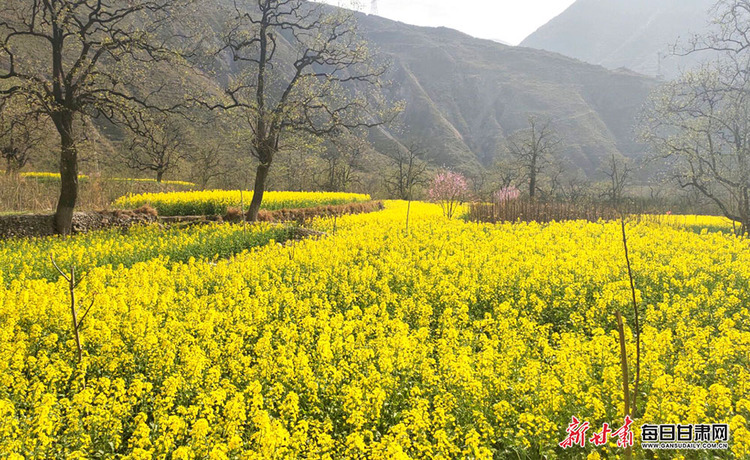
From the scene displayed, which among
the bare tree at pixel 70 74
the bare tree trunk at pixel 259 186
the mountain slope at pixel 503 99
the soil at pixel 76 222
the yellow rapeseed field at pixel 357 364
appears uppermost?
the mountain slope at pixel 503 99

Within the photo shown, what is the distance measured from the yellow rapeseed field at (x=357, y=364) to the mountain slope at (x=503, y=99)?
90055 mm

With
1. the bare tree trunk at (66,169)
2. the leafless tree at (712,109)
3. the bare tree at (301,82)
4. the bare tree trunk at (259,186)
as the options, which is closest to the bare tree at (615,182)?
the leafless tree at (712,109)

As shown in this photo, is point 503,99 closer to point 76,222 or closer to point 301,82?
point 301,82

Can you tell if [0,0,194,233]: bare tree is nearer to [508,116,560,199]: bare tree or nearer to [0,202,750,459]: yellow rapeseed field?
[0,202,750,459]: yellow rapeseed field

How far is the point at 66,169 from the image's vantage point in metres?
14.8

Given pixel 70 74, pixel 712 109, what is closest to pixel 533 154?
pixel 712 109

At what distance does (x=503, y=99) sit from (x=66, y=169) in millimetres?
155496

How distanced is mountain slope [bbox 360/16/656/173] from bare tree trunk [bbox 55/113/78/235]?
286ft

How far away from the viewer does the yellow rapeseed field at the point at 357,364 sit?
3756 millimetres

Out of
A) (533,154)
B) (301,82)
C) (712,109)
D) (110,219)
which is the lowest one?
(110,219)

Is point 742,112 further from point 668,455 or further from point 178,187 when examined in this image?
point 178,187

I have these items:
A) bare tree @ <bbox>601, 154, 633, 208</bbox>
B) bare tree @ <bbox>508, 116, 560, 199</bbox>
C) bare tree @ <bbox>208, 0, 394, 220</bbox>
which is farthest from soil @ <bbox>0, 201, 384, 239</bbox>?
bare tree @ <bbox>508, 116, 560, 199</bbox>

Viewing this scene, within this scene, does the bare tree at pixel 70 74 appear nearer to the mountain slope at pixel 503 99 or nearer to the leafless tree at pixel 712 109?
the leafless tree at pixel 712 109

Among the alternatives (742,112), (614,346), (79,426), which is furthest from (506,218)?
(79,426)
